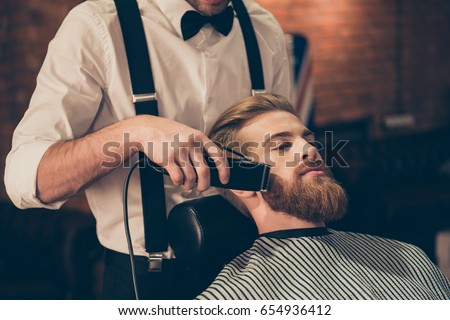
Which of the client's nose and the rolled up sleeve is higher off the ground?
the rolled up sleeve

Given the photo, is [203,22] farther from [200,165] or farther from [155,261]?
[155,261]

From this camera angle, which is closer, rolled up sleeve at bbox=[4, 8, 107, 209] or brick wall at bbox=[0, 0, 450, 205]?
rolled up sleeve at bbox=[4, 8, 107, 209]

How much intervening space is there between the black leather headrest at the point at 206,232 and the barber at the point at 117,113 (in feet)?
0.32

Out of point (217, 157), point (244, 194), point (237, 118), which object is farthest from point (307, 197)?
point (217, 157)

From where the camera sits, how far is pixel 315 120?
596 cm

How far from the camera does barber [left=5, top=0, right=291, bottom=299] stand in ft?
5.13

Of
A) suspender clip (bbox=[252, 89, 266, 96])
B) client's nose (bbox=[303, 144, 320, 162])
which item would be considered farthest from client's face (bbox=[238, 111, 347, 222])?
suspender clip (bbox=[252, 89, 266, 96])

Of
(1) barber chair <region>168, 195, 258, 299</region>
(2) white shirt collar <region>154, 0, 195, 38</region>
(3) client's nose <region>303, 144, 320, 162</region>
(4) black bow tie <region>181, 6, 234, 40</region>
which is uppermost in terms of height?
(2) white shirt collar <region>154, 0, 195, 38</region>

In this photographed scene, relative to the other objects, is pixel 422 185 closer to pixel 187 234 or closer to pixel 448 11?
pixel 448 11

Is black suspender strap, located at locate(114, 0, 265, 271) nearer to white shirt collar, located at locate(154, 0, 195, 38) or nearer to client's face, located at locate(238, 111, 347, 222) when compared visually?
white shirt collar, located at locate(154, 0, 195, 38)

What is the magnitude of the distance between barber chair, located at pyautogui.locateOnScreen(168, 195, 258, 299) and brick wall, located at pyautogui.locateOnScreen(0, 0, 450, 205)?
3.13m

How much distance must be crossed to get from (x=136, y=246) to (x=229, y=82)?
575 millimetres

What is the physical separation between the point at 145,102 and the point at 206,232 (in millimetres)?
379

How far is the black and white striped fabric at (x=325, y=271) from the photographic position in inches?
70.9
